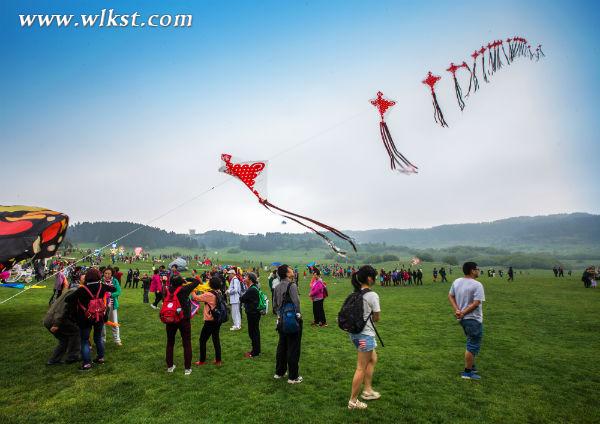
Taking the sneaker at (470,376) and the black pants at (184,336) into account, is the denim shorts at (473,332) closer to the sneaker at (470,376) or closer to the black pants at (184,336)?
the sneaker at (470,376)

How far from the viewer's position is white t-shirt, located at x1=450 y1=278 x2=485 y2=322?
5766 mm

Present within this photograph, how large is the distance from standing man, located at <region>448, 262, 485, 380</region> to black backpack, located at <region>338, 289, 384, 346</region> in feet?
6.63

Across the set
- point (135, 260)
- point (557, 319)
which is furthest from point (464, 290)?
point (135, 260)

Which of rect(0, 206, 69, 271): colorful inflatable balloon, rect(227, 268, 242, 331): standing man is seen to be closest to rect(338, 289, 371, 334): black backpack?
rect(227, 268, 242, 331): standing man

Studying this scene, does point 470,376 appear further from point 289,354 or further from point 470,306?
point 289,354

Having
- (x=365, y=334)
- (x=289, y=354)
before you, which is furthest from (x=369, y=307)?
(x=289, y=354)

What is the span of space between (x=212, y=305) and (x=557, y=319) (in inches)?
556

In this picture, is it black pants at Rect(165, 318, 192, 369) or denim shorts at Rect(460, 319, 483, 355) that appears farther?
black pants at Rect(165, 318, 192, 369)

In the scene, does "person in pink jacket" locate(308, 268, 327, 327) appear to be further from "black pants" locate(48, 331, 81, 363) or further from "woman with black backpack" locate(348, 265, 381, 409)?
"black pants" locate(48, 331, 81, 363)

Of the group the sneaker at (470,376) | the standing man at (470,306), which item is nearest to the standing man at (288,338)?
the standing man at (470,306)

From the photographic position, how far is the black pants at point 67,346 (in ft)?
23.9

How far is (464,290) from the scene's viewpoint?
5.92 m

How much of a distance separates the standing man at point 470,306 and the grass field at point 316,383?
819 mm

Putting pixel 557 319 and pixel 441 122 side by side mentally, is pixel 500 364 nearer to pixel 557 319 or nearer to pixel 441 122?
pixel 441 122
